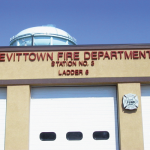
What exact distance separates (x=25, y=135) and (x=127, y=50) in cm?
569

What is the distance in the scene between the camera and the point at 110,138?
1139 centimetres

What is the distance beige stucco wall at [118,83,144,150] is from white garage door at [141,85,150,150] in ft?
1.29

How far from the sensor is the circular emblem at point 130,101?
11117mm

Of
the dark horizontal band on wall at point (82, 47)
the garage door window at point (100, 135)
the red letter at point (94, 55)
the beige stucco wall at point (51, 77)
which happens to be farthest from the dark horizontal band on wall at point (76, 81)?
the garage door window at point (100, 135)

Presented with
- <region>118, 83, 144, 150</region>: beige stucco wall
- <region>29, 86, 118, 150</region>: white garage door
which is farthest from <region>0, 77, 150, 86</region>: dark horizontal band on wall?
<region>29, 86, 118, 150</region>: white garage door

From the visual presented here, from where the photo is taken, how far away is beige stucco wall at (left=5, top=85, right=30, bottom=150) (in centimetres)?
1098

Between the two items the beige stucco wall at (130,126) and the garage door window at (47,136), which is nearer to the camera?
the beige stucco wall at (130,126)

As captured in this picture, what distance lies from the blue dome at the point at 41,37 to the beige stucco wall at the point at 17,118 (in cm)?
606

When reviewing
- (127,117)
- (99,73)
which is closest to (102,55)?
(99,73)

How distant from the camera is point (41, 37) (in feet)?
57.2

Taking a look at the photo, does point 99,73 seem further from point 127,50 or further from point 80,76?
point 127,50

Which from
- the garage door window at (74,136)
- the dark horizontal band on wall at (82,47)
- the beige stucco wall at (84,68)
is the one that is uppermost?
the dark horizontal band on wall at (82,47)

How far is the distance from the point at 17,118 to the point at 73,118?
238 centimetres

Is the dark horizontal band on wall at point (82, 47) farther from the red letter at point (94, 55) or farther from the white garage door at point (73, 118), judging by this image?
the white garage door at point (73, 118)
